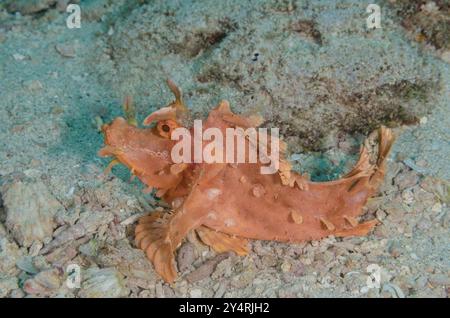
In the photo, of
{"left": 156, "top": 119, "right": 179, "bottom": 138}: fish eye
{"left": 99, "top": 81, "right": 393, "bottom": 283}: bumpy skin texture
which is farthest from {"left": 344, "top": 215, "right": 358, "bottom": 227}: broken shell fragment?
{"left": 156, "top": 119, "right": 179, "bottom": 138}: fish eye

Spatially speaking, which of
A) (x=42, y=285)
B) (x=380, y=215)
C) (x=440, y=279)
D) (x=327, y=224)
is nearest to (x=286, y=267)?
(x=327, y=224)

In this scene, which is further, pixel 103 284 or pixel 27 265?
pixel 27 265

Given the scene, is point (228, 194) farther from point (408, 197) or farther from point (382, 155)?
point (408, 197)

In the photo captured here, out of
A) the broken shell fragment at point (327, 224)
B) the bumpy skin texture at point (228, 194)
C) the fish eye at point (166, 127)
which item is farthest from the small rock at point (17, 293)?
the broken shell fragment at point (327, 224)

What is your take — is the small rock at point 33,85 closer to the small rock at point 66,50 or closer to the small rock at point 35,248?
the small rock at point 66,50

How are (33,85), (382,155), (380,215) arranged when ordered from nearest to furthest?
(382,155)
(380,215)
(33,85)

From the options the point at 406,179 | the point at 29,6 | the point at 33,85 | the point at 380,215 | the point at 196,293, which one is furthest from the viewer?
the point at 29,6
